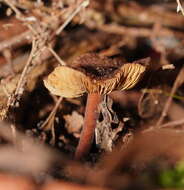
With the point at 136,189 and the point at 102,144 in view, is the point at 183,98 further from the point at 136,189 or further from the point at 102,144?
the point at 136,189

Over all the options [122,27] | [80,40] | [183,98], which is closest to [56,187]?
[183,98]

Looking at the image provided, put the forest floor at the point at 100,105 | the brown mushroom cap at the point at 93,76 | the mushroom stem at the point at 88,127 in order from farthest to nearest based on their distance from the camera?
the mushroom stem at the point at 88,127 → the brown mushroom cap at the point at 93,76 → the forest floor at the point at 100,105

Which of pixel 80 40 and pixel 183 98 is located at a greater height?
pixel 80 40

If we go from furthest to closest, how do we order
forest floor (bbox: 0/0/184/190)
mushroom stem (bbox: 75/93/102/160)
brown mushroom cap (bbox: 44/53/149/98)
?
mushroom stem (bbox: 75/93/102/160) → brown mushroom cap (bbox: 44/53/149/98) → forest floor (bbox: 0/0/184/190)

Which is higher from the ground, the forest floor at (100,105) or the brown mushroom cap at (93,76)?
the brown mushroom cap at (93,76)

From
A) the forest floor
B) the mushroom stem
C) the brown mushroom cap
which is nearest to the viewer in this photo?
the forest floor

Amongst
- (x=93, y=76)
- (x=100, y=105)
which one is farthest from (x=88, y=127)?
(x=93, y=76)

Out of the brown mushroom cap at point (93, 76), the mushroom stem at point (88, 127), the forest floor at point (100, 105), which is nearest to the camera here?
the forest floor at point (100, 105)

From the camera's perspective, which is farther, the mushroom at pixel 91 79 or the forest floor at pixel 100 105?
the mushroom at pixel 91 79
